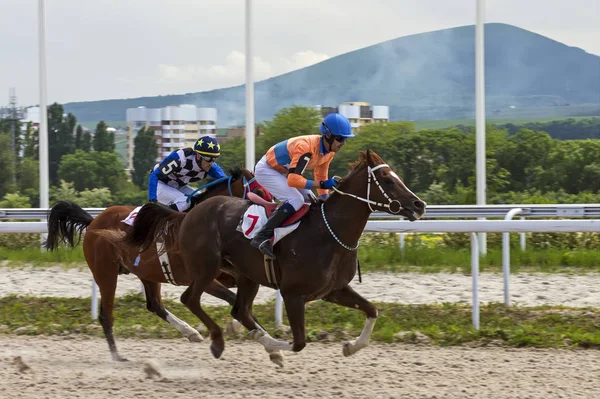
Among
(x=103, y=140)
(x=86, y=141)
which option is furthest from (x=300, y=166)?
(x=86, y=141)

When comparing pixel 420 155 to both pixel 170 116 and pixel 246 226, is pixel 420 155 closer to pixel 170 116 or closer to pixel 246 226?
pixel 170 116

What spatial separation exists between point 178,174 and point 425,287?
2753mm

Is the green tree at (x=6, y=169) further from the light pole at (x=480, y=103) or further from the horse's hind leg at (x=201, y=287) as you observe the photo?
the horse's hind leg at (x=201, y=287)

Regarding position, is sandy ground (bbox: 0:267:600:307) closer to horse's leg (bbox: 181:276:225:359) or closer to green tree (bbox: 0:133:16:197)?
horse's leg (bbox: 181:276:225:359)

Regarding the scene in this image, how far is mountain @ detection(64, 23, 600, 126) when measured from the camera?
41.5 feet

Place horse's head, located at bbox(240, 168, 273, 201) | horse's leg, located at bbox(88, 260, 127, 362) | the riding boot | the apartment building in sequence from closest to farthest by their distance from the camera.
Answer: the riding boot → horse's head, located at bbox(240, 168, 273, 201) → horse's leg, located at bbox(88, 260, 127, 362) → the apartment building

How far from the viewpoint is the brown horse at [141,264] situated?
6.28 metres

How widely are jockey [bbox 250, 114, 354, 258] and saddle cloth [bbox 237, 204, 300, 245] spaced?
0.16 ft

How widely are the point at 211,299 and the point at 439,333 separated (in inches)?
100

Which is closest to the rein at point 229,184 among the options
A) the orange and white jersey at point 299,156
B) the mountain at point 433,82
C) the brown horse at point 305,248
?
the brown horse at point 305,248

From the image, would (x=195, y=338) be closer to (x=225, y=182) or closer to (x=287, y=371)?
(x=287, y=371)

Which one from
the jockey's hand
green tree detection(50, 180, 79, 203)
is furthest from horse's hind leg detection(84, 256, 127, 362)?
green tree detection(50, 180, 79, 203)

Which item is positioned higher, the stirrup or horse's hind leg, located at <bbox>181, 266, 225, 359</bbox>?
the stirrup

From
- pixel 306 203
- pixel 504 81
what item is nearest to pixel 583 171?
pixel 504 81
